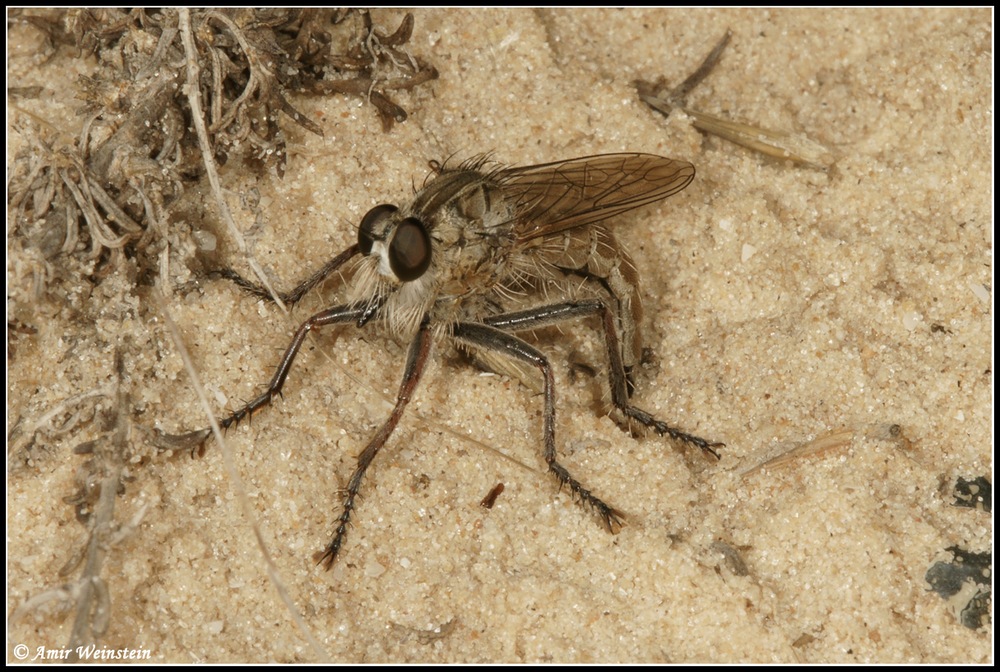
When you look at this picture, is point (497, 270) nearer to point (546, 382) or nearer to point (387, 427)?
point (546, 382)

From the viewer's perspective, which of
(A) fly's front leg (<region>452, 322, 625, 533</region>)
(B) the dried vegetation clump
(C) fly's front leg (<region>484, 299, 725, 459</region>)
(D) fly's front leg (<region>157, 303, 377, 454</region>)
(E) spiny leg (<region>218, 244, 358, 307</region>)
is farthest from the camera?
(C) fly's front leg (<region>484, 299, 725, 459</region>)

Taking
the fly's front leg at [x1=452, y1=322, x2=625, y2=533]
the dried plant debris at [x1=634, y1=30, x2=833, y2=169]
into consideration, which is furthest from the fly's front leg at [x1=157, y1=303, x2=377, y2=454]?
the dried plant debris at [x1=634, y1=30, x2=833, y2=169]

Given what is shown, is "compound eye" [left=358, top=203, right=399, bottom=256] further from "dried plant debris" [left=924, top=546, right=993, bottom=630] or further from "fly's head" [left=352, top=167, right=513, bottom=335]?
"dried plant debris" [left=924, top=546, right=993, bottom=630]

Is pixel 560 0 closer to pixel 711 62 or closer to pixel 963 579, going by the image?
pixel 711 62

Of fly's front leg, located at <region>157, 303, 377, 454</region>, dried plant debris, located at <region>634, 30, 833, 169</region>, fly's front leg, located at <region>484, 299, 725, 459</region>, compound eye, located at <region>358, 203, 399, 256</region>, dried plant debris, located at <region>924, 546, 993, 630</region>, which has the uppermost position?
dried plant debris, located at <region>634, 30, 833, 169</region>

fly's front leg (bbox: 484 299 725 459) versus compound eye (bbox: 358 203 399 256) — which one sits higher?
compound eye (bbox: 358 203 399 256)

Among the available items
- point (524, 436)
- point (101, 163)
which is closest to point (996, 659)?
point (524, 436)

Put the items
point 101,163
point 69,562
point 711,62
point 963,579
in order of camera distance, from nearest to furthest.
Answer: point 69,562
point 963,579
point 101,163
point 711,62
